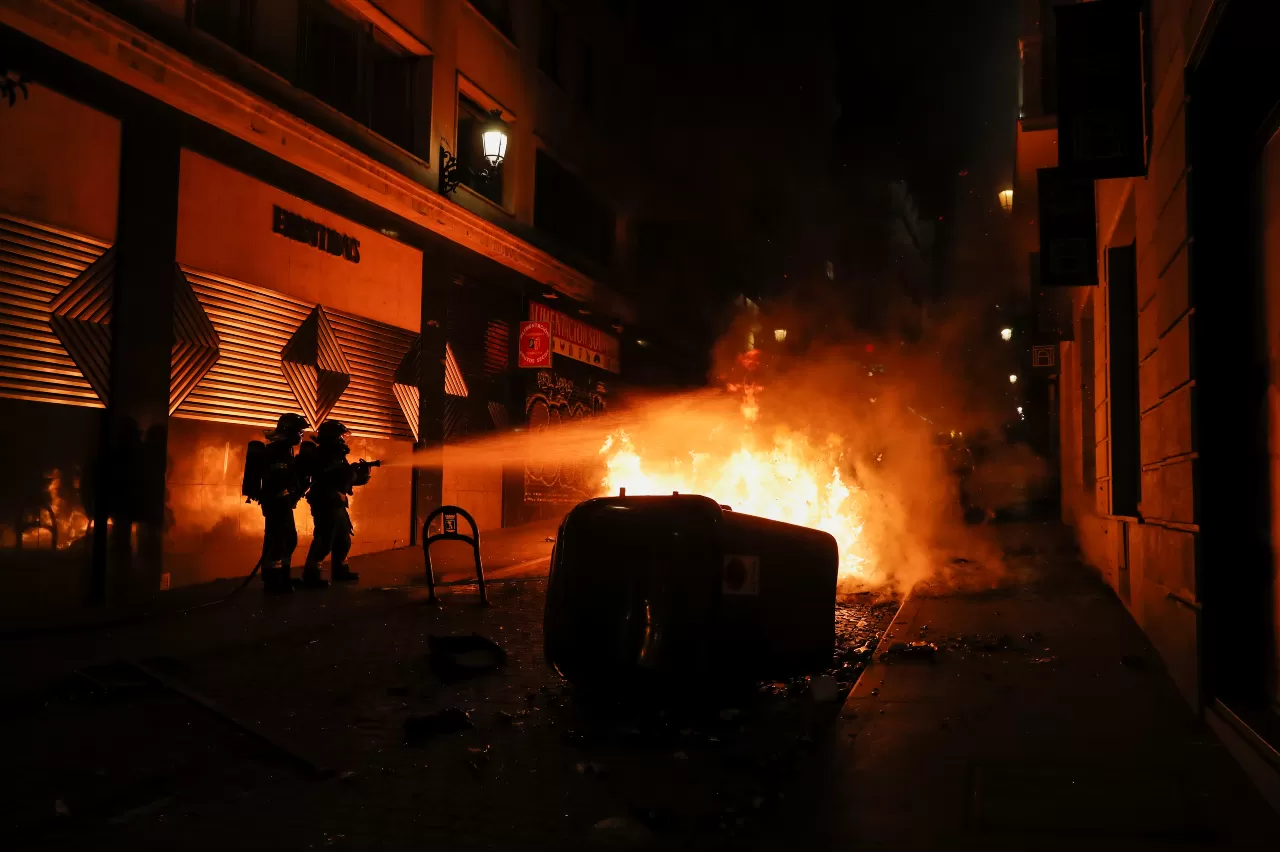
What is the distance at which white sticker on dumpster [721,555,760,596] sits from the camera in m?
5.27

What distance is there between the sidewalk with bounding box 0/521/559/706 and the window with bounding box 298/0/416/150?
666cm

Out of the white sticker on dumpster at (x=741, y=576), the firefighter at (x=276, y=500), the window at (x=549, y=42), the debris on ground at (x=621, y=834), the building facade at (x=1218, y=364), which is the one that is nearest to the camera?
the debris on ground at (x=621, y=834)

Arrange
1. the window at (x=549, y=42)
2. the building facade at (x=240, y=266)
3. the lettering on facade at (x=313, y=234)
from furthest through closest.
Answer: the window at (x=549, y=42)
the lettering on facade at (x=313, y=234)
the building facade at (x=240, y=266)

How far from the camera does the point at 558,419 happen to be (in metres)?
19.9

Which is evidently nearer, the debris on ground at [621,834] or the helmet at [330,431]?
the debris on ground at [621,834]

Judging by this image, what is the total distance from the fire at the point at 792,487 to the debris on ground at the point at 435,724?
198 inches

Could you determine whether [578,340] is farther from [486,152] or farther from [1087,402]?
[1087,402]

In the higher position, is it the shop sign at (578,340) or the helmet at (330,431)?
the shop sign at (578,340)

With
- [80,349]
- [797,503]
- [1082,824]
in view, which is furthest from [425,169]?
[1082,824]

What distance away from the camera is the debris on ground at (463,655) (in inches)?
244

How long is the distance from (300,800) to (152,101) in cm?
860

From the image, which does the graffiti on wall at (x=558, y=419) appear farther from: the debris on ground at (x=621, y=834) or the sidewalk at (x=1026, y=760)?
the debris on ground at (x=621, y=834)

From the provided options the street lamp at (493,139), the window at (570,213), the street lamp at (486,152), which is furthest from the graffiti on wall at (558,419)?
the street lamp at (493,139)

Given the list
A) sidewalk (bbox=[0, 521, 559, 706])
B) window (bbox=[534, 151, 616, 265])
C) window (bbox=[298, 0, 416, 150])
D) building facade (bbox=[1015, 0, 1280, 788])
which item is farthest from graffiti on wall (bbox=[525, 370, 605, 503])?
building facade (bbox=[1015, 0, 1280, 788])
